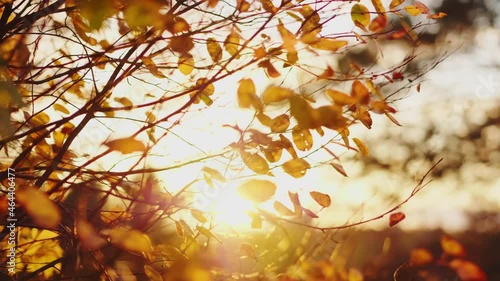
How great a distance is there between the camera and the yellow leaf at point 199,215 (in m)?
2.24

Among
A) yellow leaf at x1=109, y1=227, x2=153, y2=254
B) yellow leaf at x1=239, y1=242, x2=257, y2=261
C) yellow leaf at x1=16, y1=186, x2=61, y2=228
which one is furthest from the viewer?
yellow leaf at x1=239, y1=242, x2=257, y2=261

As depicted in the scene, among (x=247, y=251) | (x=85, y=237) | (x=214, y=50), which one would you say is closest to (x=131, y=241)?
(x=85, y=237)

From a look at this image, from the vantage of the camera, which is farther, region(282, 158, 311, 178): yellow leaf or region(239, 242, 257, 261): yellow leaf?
region(239, 242, 257, 261): yellow leaf

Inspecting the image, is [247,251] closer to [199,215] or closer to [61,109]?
[199,215]

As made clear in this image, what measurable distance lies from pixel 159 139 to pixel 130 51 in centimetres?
46

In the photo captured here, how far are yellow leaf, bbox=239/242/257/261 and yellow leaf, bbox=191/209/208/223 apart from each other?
39 centimetres

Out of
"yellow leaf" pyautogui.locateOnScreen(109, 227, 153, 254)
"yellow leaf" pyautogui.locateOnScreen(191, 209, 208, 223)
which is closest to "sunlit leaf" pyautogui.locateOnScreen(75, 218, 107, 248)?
"yellow leaf" pyautogui.locateOnScreen(109, 227, 153, 254)

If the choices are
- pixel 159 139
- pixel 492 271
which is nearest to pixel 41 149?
pixel 159 139

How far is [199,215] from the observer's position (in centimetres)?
225

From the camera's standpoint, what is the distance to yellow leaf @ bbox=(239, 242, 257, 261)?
2532 mm

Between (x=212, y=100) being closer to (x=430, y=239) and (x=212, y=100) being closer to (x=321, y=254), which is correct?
(x=321, y=254)

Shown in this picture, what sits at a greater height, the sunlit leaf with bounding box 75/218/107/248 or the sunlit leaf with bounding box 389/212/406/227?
the sunlit leaf with bounding box 75/218/107/248

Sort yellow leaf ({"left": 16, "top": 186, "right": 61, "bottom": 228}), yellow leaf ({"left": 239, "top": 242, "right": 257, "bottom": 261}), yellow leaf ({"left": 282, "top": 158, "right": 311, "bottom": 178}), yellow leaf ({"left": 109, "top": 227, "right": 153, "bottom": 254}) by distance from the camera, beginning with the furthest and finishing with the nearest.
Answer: yellow leaf ({"left": 239, "top": 242, "right": 257, "bottom": 261}) < yellow leaf ({"left": 282, "top": 158, "right": 311, "bottom": 178}) < yellow leaf ({"left": 109, "top": 227, "right": 153, "bottom": 254}) < yellow leaf ({"left": 16, "top": 186, "right": 61, "bottom": 228})

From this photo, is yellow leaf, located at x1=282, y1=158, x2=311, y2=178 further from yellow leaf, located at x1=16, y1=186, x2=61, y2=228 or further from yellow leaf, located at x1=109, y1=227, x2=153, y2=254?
yellow leaf, located at x1=16, y1=186, x2=61, y2=228
